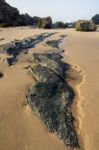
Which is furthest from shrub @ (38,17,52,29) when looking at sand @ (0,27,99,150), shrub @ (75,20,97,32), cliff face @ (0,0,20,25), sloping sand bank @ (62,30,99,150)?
sand @ (0,27,99,150)

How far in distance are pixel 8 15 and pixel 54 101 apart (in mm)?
27469

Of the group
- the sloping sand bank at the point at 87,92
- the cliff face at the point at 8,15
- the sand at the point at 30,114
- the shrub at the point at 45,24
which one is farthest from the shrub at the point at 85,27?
the sand at the point at 30,114

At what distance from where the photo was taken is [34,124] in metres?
5.24

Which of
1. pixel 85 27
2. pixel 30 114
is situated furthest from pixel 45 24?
pixel 30 114

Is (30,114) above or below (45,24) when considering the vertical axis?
above

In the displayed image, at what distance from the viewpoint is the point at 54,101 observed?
5.91 metres

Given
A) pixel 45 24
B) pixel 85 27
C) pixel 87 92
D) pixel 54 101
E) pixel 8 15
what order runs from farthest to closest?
pixel 8 15 < pixel 45 24 < pixel 85 27 < pixel 87 92 < pixel 54 101

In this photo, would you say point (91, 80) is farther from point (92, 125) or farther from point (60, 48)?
point (60, 48)

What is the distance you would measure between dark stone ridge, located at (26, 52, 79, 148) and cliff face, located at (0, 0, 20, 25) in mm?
23793

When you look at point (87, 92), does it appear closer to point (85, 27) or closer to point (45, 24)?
point (85, 27)

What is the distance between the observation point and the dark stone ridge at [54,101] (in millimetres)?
5105

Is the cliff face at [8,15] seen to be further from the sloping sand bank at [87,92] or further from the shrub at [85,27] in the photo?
the sloping sand bank at [87,92]

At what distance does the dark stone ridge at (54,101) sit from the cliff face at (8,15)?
23793mm

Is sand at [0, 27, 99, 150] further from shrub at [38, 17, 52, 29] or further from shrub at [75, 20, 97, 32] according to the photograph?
shrub at [38, 17, 52, 29]
